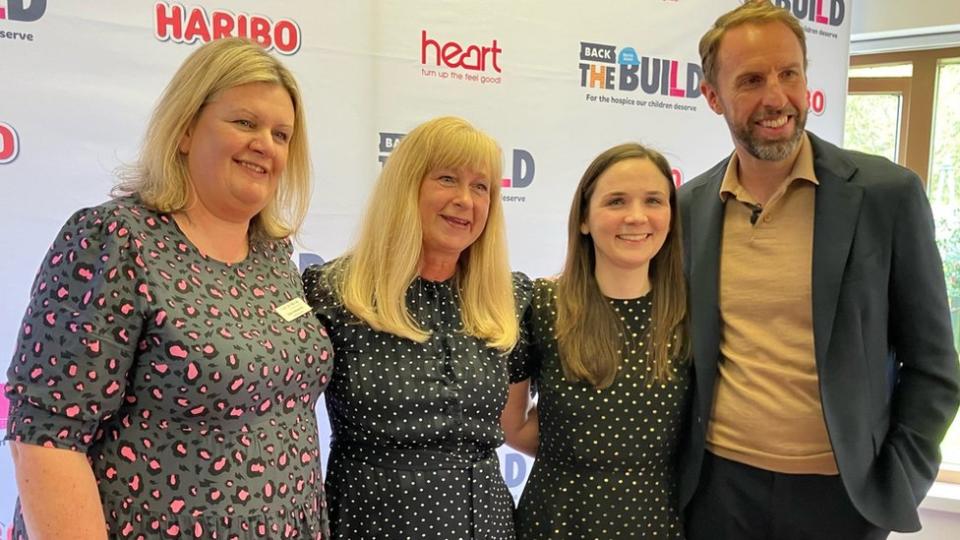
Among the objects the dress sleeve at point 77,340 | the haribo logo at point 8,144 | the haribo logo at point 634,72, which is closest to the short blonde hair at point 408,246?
the dress sleeve at point 77,340

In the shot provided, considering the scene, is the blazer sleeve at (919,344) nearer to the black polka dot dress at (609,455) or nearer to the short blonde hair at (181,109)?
the black polka dot dress at (609,455)

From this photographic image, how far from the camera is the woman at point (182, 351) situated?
3.72 ft

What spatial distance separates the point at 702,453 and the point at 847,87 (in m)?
2.59

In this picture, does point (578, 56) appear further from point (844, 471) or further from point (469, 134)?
point (844, 471)

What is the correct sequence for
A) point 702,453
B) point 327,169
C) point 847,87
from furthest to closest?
point 847,87
point 327,169
point 702,453

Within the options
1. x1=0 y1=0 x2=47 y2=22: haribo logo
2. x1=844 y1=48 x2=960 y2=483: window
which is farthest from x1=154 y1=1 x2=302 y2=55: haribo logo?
x1=844 y1=48 x2=960 y2=483: window

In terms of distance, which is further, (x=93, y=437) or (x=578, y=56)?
(x=578, y=56)

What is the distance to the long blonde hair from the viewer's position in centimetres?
176

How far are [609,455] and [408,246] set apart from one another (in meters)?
0.66

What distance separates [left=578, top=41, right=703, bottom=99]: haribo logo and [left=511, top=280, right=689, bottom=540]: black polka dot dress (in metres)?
1.54

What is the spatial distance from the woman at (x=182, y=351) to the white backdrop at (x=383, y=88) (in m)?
0.96

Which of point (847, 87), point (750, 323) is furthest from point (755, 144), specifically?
point (847, 87)

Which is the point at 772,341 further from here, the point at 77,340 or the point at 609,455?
the point at 77,340

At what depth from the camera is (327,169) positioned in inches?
101
